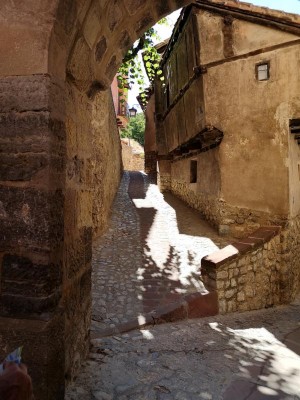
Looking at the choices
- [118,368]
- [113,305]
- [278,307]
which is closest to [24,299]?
[118,368]

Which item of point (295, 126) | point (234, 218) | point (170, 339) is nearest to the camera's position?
point (170, 339)

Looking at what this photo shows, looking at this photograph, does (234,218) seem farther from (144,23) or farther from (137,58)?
(144,23)

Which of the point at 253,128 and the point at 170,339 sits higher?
the point at 253,128

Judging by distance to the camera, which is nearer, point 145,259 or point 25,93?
point 25,93

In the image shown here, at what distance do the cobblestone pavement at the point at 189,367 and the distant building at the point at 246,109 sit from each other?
4525mm

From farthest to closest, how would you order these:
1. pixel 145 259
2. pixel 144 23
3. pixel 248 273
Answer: pixel 145 259 → pixel 248 273 → pixel 144 23

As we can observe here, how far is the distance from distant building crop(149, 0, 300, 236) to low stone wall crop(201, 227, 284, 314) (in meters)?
1.04

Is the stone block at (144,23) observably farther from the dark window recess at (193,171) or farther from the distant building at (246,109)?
the dark window recess at (193,171)

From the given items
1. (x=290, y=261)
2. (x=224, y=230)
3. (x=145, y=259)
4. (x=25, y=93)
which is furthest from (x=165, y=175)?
(x=25, y=93)

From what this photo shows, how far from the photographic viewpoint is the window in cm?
780

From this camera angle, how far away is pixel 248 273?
606 centimetres

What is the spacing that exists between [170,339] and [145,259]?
3.27 meters

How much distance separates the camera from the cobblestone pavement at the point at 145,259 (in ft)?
14.6

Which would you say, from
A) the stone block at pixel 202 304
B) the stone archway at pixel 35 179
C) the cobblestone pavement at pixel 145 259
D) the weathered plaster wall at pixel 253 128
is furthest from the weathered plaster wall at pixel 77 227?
the weathered plaster wall at pixel 253 128
